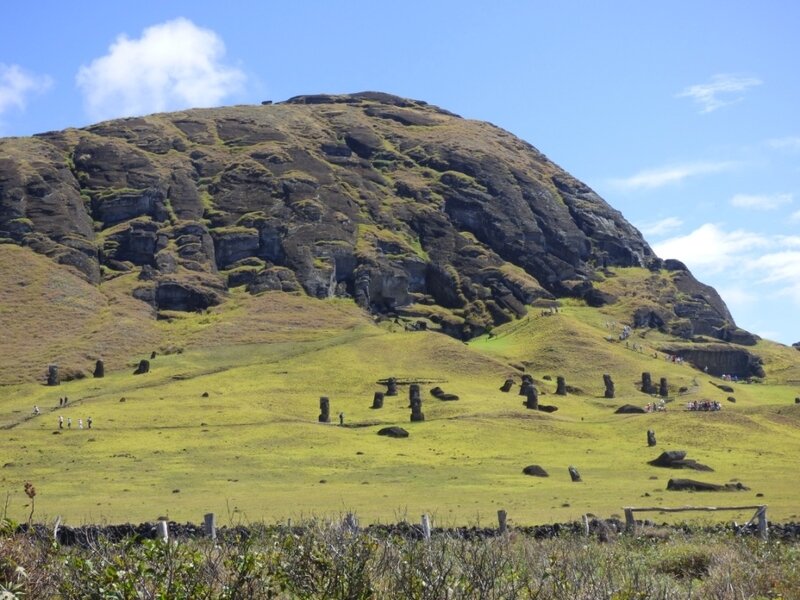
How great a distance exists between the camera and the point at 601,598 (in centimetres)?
1383

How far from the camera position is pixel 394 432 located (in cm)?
7944

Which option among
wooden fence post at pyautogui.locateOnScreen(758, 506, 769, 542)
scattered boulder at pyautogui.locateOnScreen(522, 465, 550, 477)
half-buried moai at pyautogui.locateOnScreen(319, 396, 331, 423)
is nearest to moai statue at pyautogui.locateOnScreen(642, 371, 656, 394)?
half-buried moai at pyautogui.locateOnScreen(319, 396, 331, 423)

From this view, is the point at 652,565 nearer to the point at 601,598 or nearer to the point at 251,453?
the point at 601,598

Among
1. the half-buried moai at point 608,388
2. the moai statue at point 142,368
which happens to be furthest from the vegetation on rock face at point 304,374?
the moai statue at point 142,368

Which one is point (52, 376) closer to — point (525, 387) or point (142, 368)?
point (142, 368)

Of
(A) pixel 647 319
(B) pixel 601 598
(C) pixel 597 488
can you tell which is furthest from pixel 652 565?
(A) pixel 647 319

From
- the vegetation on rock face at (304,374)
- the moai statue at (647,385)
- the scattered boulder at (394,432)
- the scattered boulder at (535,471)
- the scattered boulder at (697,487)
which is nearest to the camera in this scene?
the scattered boulder at (697,487)

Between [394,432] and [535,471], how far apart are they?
66.5ft

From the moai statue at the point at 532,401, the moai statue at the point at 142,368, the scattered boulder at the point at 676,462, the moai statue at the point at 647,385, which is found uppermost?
the moai statue at the point at 142,368

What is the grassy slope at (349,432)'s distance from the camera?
49719mm

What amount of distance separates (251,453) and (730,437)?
3817 cm

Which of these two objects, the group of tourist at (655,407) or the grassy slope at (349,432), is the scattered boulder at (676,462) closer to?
the grassy slope at (349,432)

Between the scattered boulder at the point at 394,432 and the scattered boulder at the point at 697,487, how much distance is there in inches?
1173

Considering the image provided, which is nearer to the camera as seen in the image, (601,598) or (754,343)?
(601,598)
